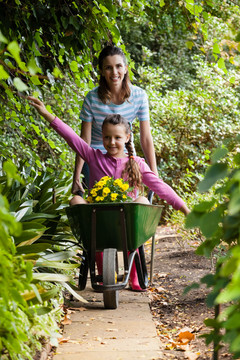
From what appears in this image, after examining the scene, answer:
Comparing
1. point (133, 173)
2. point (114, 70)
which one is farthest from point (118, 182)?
point (114, 70)

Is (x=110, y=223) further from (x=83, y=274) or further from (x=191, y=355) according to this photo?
(x=191, y=355)

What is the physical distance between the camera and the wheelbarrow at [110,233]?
3152mm

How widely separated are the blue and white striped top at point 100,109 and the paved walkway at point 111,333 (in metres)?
1.09

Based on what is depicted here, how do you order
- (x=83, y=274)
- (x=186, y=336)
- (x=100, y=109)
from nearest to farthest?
1. (x=186, y=336)
2. (x=83, y=274)
3. (x=100, y=109)

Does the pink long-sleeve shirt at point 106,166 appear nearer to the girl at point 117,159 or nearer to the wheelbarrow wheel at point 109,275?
the girl at point 117,159

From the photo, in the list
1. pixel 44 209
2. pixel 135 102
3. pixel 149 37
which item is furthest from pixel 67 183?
pixel 149 37

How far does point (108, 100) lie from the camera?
3873 millimetres

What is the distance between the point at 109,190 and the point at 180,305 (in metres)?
0.83

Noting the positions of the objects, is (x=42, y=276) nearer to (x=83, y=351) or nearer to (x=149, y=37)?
(x=83, y=351)

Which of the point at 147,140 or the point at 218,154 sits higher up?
the point at 147,140

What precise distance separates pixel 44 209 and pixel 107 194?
891 mm

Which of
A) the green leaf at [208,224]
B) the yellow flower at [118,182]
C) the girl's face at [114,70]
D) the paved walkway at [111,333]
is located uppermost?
the girl's face at [114,70]

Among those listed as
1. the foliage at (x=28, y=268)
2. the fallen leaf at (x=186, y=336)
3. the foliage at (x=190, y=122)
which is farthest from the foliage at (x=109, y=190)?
the foliage at (x=190, y=122)

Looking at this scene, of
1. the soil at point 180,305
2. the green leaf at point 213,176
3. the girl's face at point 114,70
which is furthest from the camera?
the girl's face at point 114,70
